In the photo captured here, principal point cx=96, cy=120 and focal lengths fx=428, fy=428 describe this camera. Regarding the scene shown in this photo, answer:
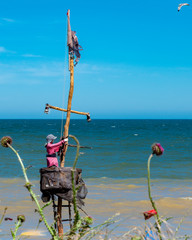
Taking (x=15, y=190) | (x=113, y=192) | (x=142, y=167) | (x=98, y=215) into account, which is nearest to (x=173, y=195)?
(x=113, y=192)

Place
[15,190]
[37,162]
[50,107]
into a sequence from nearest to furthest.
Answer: [50,107] → [15,190] → [37,162]

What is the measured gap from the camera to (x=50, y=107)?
4.94 metres

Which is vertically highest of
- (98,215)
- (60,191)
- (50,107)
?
(50,107)

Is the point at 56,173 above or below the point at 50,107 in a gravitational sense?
below

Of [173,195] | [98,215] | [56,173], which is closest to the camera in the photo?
[56,173]

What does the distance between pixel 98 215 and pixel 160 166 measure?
13491 millimetres

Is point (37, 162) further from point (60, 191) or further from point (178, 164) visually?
point (60, 191)

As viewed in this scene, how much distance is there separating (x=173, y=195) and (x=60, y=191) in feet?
32.9

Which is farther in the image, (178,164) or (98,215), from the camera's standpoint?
(178,164)

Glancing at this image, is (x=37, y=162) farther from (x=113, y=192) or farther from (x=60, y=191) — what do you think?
(x=60, y=191)

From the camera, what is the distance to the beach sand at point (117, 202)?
9.44 metres

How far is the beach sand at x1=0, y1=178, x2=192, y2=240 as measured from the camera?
31.0ft

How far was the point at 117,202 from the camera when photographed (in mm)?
12844

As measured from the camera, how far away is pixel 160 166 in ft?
78.5
